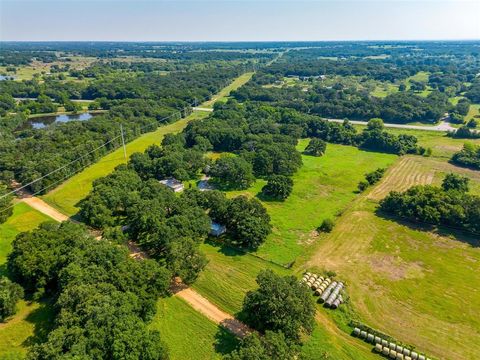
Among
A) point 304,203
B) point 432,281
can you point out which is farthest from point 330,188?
point 432,281

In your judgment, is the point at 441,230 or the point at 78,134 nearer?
the point at 441,230

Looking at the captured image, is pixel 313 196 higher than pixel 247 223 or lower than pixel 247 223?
lower

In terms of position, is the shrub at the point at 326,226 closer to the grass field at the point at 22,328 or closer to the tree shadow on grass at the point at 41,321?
the tree shadow on grass at the point at 41,321

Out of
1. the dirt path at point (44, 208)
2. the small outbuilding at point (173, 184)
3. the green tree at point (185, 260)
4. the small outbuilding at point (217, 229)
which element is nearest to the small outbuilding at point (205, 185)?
the small outbuilding at point (173, 184)

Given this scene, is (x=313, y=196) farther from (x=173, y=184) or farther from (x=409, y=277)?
(x=173, y=184)

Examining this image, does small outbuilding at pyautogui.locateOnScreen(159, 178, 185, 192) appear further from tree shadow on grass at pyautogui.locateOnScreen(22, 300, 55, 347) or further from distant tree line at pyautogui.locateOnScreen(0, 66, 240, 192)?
tree shadow on grass at pyautogui.locateOnScreen(22, 300, 55, 347)

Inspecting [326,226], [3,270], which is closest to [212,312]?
[326,226]

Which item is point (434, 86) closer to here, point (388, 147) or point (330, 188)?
point (388, 147)
